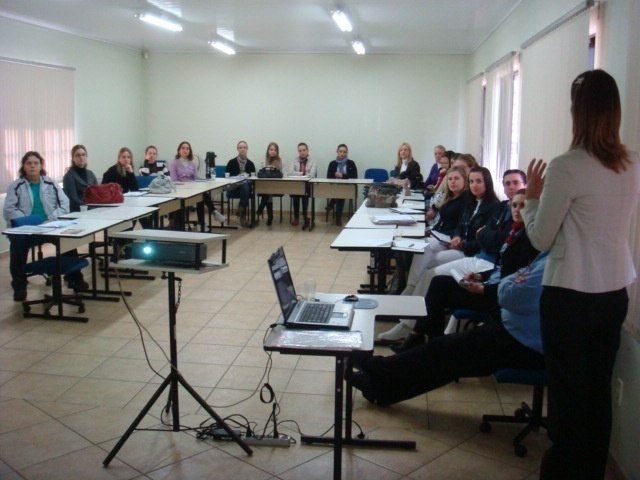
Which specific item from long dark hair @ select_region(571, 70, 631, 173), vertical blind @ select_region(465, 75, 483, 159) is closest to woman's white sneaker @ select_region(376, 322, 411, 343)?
long dark hair @ select_region(571, 70, 631, 173)

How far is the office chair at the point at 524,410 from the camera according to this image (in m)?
2.85

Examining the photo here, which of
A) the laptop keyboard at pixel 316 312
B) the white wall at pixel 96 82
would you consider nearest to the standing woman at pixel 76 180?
the white wall at pixel 96 82

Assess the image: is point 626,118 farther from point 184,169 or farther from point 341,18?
point 184,169

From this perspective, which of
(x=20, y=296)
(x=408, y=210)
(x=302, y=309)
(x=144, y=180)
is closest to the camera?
(x=302, y=309)

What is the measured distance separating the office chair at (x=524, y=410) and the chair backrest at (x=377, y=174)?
7519 millimetres

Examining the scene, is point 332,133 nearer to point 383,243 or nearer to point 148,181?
point 148,181

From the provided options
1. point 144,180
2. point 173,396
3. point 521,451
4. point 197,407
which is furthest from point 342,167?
point 521,451

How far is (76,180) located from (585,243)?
5813 millimetres

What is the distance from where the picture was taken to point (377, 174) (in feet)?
35.3

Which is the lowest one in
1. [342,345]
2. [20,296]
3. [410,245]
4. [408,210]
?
[20,296]

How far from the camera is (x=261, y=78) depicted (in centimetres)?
1122

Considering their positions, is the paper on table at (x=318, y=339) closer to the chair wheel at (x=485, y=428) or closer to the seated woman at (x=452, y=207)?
the chair wheel at (x=485, y=428)

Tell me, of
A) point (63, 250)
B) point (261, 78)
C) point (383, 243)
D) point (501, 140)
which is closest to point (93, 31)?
point (261, 78)

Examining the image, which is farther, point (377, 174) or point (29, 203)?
point (377, 174)
